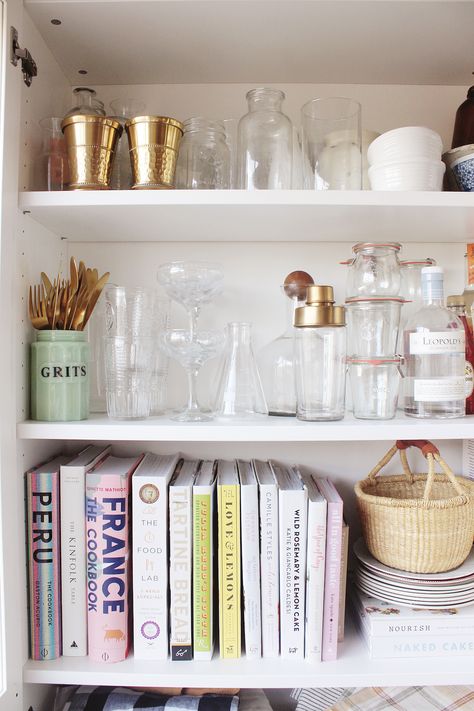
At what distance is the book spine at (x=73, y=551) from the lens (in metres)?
0.83

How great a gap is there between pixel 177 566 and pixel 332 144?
2.50 feet

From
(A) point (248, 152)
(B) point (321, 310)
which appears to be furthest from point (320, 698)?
(A) point (248, 152)

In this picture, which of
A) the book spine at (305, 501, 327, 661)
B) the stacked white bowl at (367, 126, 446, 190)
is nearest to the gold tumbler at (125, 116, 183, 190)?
the stacked white bowl at (367, 126, 446, 190)

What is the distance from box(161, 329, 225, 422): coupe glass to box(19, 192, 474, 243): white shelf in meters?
0.20

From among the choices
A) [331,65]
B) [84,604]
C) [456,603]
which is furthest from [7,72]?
[456,603]

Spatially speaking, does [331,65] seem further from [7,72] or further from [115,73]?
[7,72]

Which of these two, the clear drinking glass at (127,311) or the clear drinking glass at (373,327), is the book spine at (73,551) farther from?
the clear drinking glass at (373,327)

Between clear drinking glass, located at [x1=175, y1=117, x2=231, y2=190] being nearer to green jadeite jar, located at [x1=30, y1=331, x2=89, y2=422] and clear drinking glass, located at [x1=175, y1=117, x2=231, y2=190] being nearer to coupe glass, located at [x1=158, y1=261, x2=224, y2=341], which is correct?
coupe glass, located at [x1=158, y1=261, x2=224, y2=341]

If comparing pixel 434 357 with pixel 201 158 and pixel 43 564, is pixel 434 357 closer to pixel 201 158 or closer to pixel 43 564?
pixel 201 158

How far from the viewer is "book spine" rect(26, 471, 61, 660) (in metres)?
0.82

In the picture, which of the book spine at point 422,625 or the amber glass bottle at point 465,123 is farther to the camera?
the amber glass bottle at point 465,123

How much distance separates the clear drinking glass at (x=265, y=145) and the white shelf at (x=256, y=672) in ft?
2.60

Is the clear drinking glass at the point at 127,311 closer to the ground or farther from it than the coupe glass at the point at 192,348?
farther from it

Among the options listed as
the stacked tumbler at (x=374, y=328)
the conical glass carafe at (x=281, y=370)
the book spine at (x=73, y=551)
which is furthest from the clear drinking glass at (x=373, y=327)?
the book spine at (x=73, y=551)
